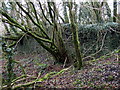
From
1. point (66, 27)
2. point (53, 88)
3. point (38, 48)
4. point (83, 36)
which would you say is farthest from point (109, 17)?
point (53, 88)

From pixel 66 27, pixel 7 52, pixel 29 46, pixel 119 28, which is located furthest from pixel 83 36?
pixel 7 52

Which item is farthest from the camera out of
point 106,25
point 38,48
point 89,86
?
point 38,48

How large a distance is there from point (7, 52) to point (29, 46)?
800 cm

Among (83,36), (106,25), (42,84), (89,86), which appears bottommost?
(42,84)

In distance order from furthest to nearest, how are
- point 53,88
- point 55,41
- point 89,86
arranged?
point 55,41 < point 53,88 < point 89,86

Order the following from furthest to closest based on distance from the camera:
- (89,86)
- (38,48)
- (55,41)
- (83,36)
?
(38,48) < (83,36) < (55,41) < (89,86)

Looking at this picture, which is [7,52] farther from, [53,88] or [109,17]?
[109,17]

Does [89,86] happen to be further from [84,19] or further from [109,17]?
[84,19]

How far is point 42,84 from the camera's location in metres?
4.61

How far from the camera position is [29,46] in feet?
39.3

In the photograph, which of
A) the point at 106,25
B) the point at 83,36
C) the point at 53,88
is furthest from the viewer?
the point at 83,36

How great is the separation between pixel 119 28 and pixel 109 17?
2325 millimetres

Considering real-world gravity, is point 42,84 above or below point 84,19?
below

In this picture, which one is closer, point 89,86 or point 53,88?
point 89,86
